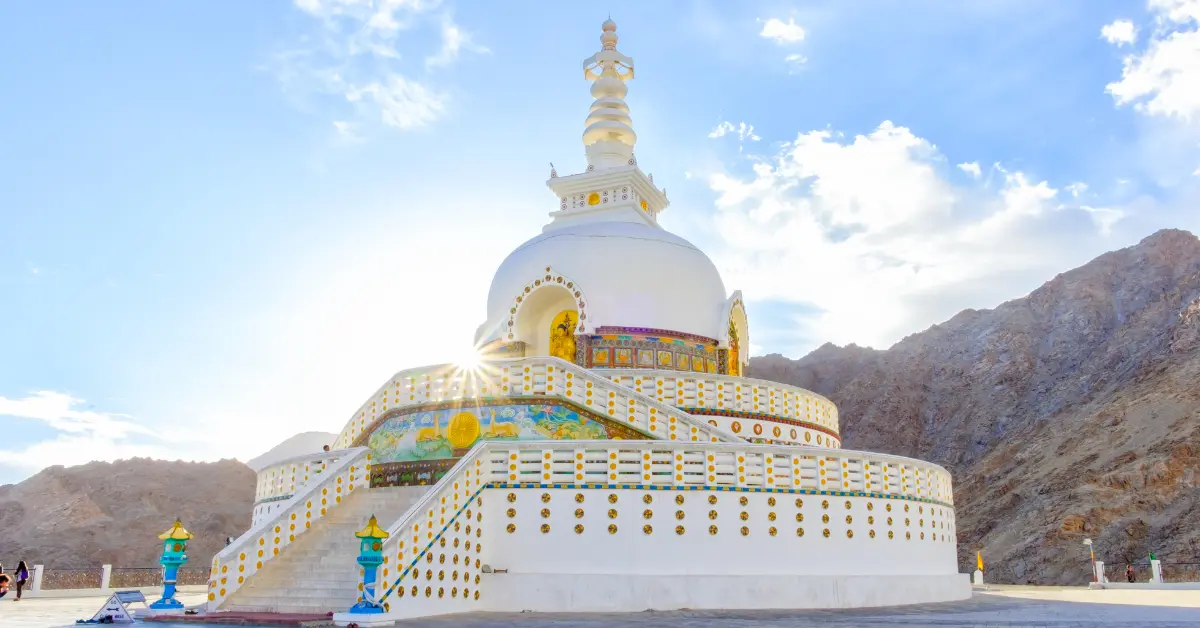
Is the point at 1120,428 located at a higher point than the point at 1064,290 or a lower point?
lower

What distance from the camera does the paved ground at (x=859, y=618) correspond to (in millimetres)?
11625

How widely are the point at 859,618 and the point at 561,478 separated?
4.72 metres

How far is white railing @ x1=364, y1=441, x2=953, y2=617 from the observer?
12594 millimetres

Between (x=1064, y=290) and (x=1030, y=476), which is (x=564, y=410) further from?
(x=1064, y=290)

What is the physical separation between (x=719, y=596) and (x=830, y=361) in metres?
76.8

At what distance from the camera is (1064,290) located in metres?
74.6

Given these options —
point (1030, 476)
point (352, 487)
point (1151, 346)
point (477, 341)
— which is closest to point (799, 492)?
point (352, 487)

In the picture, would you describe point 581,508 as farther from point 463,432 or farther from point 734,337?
point 734,337

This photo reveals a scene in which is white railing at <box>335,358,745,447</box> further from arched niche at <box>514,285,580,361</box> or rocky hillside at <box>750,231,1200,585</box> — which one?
rocky hillside at <box>750,231,1200,585</box>

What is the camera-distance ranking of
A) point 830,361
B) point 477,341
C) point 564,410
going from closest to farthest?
point 564,410, point 477,341, point 830,361

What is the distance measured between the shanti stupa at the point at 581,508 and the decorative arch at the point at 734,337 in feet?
12.1

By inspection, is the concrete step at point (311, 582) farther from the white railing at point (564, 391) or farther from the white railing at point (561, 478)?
the white railing at point (564, 391)

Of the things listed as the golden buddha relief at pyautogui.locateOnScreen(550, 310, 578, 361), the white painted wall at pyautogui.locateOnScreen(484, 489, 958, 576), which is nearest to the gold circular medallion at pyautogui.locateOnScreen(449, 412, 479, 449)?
the white painted wall at pyautogui.locateOnScreen(484, 489, 958, 576)

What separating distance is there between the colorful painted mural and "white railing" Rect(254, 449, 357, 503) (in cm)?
105
